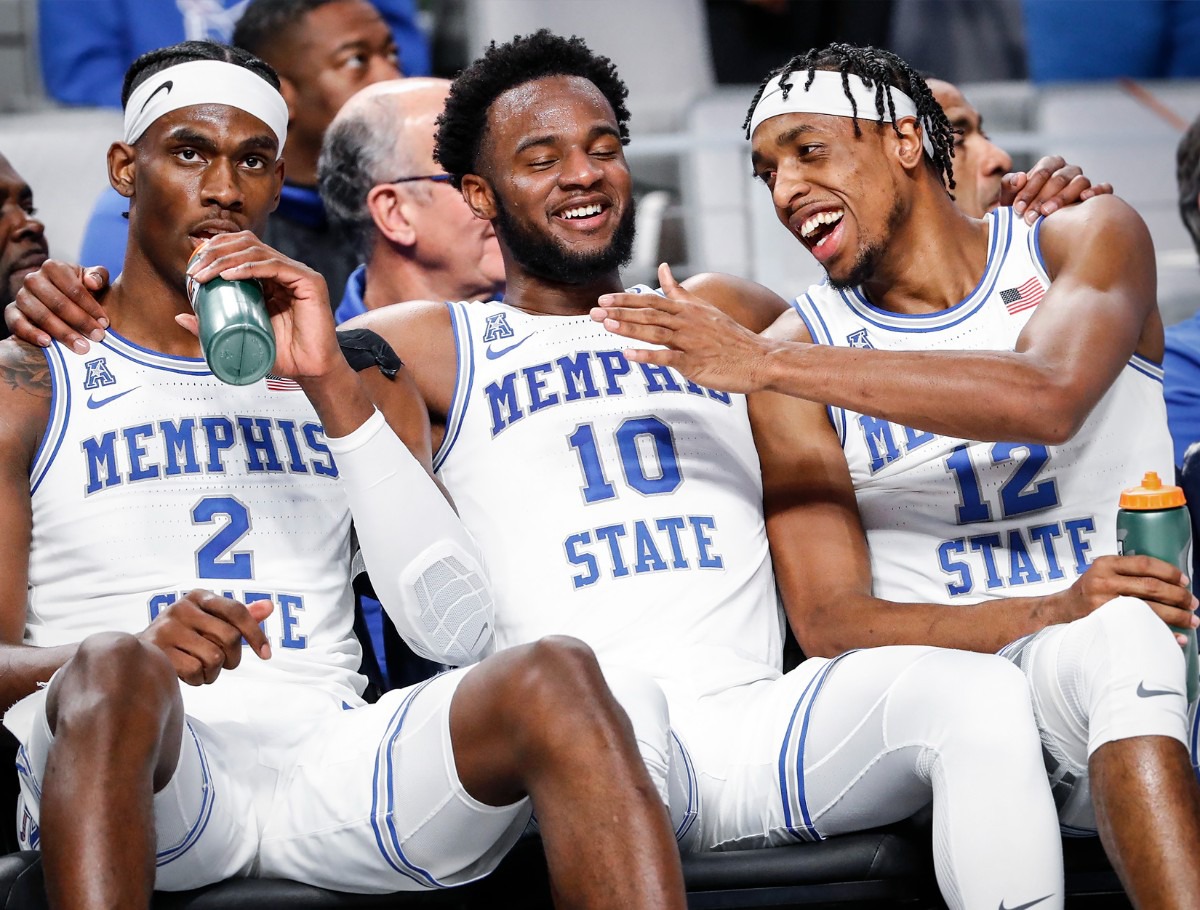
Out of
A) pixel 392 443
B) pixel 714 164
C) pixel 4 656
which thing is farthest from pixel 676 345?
pixel 714 164

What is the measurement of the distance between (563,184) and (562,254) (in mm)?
125

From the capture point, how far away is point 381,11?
17.8 ft

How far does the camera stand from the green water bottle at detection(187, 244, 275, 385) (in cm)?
228

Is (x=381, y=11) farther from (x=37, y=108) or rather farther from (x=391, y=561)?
(x=391, y=561)

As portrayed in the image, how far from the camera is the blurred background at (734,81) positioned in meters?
4.91

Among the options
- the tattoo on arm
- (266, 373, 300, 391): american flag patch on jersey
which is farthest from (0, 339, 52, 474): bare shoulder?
(266, 373, 300, 391): american flag patch on jersey

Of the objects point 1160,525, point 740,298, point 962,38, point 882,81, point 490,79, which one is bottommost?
point 1160,525

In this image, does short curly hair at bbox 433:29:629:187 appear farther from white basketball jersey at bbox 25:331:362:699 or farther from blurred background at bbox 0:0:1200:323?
blurred background at bbox 0:0:1200:323

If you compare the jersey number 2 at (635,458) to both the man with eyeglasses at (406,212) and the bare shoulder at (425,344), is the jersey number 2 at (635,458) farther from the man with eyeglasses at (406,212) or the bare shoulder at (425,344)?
the man with eyeglasses at (406,212)

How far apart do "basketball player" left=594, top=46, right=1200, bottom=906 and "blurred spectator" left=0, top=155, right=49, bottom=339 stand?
4.89 feet

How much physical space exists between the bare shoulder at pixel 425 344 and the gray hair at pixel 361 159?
43.5 inches

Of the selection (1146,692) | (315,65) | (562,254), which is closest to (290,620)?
(562,254)

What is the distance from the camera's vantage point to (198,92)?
276 cm

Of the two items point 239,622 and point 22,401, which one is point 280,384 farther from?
point 239,622
